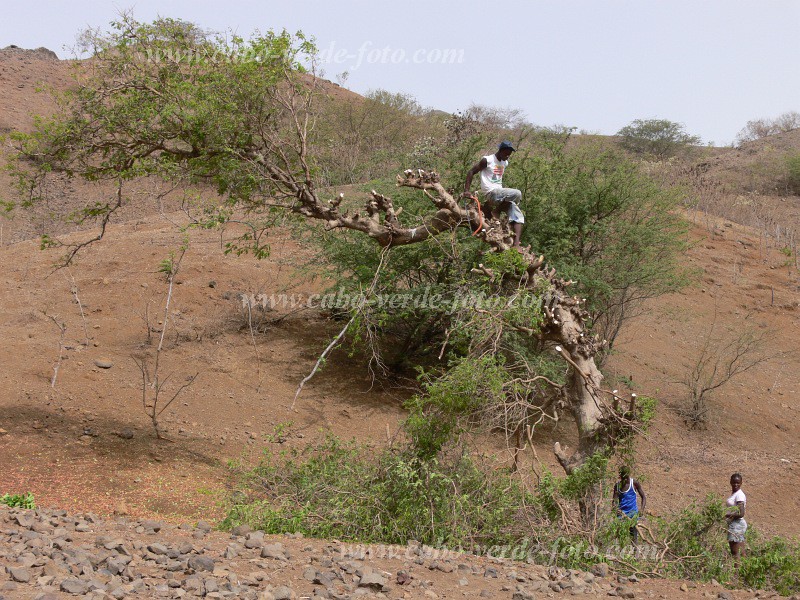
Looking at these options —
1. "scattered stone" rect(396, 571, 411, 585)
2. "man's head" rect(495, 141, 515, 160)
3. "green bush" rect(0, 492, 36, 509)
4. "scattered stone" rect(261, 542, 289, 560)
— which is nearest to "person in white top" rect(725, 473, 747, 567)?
"scattered stone" rect(396, 571, 411, 585)

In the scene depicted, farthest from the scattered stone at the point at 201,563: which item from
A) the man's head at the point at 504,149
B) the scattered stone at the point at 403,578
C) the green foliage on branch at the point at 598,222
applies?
the green foliage on branch at the point at 598,222

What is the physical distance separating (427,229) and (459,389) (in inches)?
74.8

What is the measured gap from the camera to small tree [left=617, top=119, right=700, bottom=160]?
3669 centimetres

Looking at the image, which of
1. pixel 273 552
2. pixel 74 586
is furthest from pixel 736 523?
pixel 74 586

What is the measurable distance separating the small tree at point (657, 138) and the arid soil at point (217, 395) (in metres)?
19.3

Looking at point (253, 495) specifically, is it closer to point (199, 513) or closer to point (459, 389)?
point (199, 513)

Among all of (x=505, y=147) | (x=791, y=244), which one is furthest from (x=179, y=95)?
(x=791, y=244)

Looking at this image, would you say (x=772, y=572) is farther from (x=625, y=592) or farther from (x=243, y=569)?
(x=243, y=569)

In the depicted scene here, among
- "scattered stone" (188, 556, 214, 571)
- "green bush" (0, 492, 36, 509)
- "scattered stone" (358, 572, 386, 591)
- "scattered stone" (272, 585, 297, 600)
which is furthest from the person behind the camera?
"green bush" (0, 492, 36, 509)

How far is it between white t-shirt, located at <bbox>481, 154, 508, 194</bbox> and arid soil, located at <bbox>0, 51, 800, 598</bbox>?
2.50 meters

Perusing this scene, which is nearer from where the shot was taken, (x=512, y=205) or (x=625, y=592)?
(x=625, y=592)

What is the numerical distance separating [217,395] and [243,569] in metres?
6.70

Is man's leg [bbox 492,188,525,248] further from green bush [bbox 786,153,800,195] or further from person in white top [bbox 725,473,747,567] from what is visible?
green bush [bbox 786,153,800,195]

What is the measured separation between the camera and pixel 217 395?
10.9m
